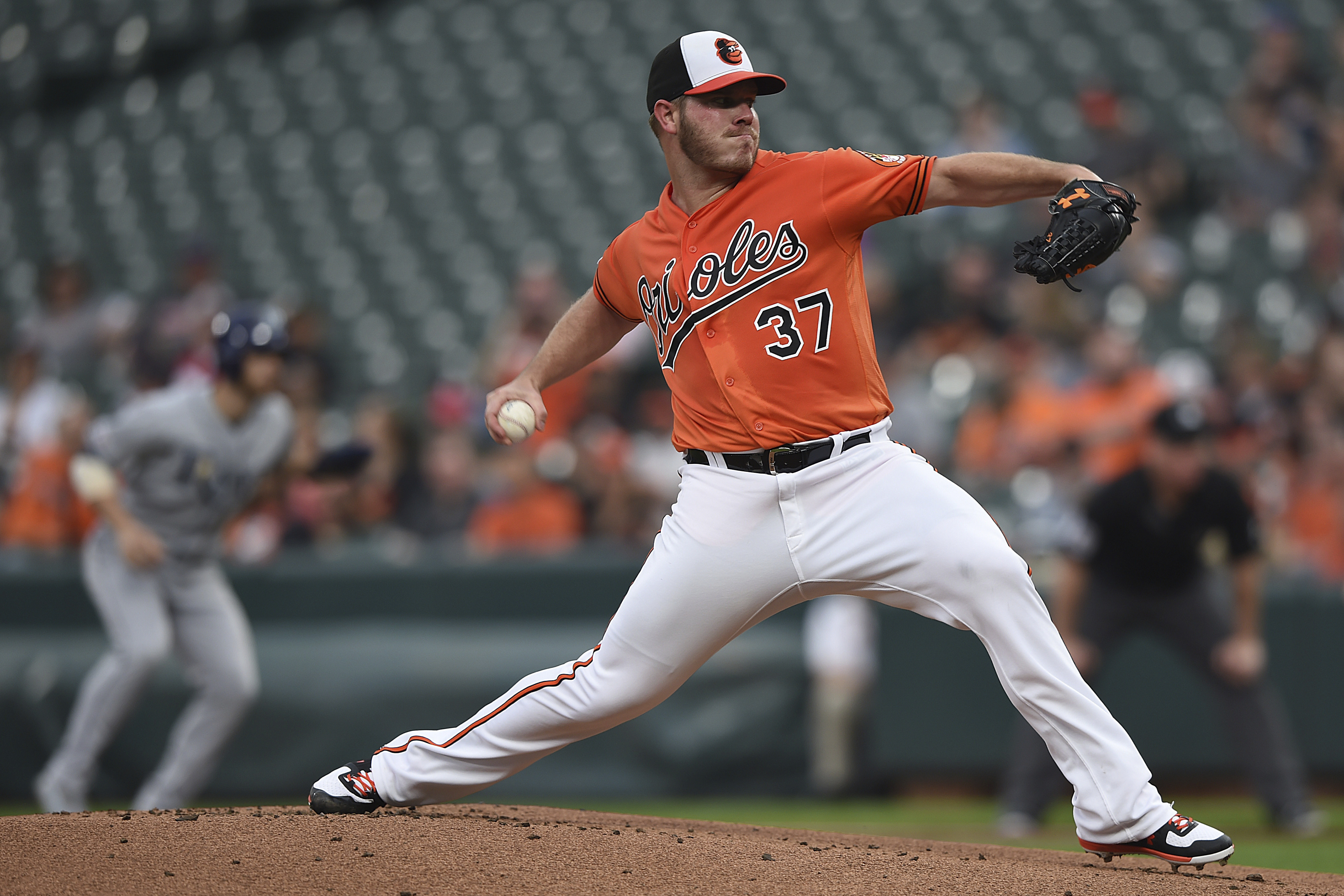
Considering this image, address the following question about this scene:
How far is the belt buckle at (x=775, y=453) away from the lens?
3.56 m

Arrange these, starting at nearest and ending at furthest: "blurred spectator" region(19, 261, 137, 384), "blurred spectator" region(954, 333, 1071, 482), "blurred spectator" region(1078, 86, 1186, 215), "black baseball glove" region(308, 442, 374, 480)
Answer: "black baseball glove" region(308, 442, 374, 480) < "blurred spectator" region(954, 333, 1071, 482) < "blurred spectator" region(1078, 86, 1186, 215) < "blurred spectator" region(19, 261, 137, 384)

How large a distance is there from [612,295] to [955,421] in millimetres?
5467

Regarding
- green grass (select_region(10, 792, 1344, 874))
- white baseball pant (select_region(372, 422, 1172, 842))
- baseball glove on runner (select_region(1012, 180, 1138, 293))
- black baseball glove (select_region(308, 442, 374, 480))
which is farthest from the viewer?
black baseball glove (select_region(308, 442, 374, 480))

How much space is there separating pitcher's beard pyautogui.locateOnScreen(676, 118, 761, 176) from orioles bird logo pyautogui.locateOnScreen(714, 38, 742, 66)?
0.58ft

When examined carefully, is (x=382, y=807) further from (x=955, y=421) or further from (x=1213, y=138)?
(x=1213, y=138)

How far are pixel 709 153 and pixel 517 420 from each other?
82cm

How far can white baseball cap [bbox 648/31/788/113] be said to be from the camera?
357cm

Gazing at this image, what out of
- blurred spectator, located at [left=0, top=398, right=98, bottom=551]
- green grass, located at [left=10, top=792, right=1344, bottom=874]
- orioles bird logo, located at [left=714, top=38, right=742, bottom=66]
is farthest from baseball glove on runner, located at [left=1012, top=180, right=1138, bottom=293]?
blurred spectator, located at [left=0, top=398, right=98, bottom=551]

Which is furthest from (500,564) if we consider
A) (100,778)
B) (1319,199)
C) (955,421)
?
(1319,199)

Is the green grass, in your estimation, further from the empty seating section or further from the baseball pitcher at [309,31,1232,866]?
the empty seating section

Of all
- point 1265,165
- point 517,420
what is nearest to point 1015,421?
point 1265,165

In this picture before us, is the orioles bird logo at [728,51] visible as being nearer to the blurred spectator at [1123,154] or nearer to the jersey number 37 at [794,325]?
the jersey number 37 at [794,325]

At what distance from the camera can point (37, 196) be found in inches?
603

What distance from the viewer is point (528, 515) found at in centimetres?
859
